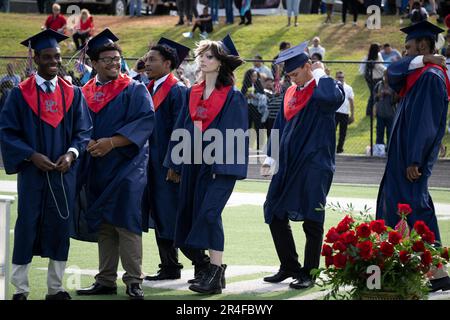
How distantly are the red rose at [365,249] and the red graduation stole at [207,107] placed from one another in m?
2.31

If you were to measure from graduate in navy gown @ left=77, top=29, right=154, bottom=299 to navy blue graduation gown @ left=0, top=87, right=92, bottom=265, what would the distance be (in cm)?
44

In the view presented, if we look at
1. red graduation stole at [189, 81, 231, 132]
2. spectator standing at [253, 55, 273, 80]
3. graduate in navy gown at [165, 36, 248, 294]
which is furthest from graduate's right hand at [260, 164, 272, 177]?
spectator standing at [253, 55, 273, 80]

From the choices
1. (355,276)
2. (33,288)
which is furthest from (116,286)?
(355,276)

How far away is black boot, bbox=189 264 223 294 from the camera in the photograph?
8641 mm

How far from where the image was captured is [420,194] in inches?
342

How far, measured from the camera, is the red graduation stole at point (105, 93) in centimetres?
859

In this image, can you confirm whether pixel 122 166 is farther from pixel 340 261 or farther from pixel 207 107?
pixel 340 261

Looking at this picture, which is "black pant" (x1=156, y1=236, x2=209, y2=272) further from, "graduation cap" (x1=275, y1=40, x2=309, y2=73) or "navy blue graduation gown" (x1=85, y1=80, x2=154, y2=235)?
"graduation cap" (x1=275, y1=40, x2=309, y2=73)

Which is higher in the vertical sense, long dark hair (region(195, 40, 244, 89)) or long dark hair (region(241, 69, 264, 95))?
long dark hair (region(195, 40, 244, 89))

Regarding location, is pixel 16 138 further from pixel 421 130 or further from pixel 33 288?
pixel 421 130

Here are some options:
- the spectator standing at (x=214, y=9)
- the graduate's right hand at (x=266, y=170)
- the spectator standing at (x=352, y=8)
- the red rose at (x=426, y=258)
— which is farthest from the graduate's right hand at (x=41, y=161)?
the spectator standing at (x=214, y=9)

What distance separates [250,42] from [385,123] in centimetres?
1223

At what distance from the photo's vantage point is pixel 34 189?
7949 millimetres

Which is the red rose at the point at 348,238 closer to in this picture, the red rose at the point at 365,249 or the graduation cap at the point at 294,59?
the red rose at the point at 365,249
